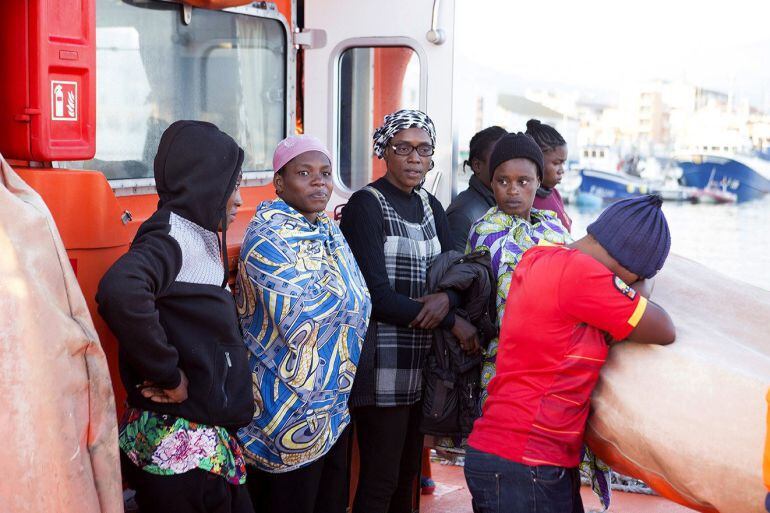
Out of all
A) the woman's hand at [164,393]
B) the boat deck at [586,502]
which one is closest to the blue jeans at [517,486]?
the woman's hand at [164,393]

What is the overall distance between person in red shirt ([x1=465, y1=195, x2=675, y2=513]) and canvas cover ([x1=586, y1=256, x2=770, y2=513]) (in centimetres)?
6

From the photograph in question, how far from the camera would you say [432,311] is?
321cm

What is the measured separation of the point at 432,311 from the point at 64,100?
1.39 m

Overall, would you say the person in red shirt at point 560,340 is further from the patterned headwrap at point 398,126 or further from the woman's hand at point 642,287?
the patterned headwrap at point 398,126

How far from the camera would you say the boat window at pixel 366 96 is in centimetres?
448

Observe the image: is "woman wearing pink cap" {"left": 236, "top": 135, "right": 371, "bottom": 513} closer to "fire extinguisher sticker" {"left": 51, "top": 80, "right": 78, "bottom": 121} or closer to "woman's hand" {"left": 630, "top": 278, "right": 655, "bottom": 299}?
"fire extinguisher sticker" {"left": 51, "top": 80, "right": 78, "bottom": 121}

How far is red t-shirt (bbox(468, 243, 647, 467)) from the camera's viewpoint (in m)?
2.41

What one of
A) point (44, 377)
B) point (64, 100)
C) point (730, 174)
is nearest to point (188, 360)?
point (44, 377)

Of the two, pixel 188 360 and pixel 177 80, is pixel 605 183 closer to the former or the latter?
pixel 177 80

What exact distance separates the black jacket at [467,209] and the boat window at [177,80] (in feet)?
2.95

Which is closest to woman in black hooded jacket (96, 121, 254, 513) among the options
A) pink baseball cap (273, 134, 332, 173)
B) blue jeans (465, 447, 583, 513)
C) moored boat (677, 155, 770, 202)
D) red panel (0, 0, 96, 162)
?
red panel (0, 0, 96, 162)

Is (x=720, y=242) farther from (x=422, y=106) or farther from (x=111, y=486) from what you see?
(x=111, y=486)

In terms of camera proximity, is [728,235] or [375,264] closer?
[375,264]

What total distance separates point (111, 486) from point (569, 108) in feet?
45.6
